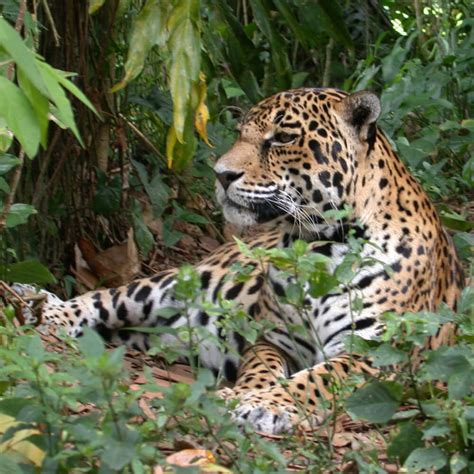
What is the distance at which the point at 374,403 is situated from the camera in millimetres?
4402

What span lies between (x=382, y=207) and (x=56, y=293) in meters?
2.09

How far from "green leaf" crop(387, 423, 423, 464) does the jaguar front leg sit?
78 centimetres

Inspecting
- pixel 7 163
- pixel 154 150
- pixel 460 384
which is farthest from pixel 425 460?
pixel 154 150

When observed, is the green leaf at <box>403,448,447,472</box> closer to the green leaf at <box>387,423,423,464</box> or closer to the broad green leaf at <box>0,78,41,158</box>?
the green leaf at <box>387,423,423,464</box>

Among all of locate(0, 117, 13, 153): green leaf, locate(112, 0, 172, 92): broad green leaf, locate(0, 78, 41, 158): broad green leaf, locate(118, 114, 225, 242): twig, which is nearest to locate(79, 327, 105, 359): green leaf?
locate(0, 78, 41, 158): broad green leaf

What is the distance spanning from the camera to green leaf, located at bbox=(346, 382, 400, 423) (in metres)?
4.36

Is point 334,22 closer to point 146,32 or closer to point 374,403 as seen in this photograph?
point 146,32

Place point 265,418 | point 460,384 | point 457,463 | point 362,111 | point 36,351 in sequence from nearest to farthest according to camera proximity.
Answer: point 36,351, point 457,463, point 460,384, point 265,418, point 362,111

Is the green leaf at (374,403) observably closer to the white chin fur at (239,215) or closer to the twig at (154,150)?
the white chin fur at (239,215)

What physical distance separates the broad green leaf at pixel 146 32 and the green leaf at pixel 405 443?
2004 mm

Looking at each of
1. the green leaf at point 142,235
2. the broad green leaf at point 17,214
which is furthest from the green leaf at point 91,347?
the green leaf at point 142,235

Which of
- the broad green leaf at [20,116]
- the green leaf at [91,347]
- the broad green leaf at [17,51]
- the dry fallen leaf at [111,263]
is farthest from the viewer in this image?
the dry fallen leaf at [111,263]

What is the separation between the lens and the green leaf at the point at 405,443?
14.0ft

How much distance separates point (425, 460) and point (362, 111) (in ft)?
9.02
